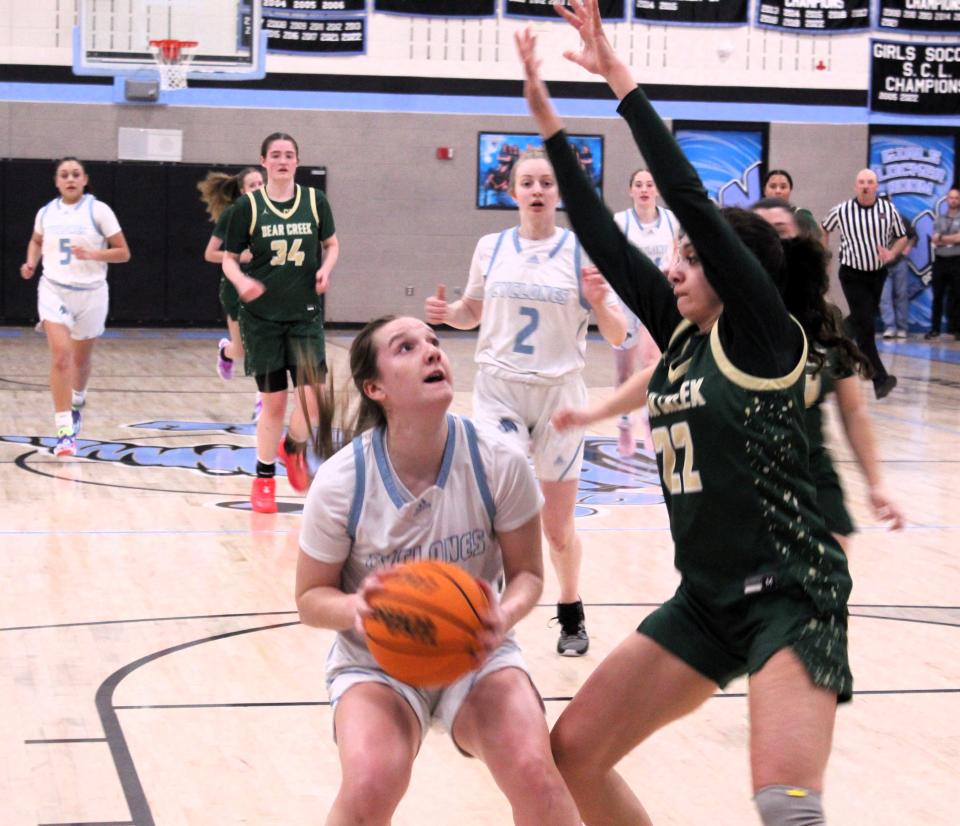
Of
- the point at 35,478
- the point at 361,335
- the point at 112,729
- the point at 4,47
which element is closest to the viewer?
the point at 361,335

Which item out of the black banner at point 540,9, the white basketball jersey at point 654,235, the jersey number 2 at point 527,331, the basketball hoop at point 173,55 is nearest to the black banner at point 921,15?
the black banner at point 540,9

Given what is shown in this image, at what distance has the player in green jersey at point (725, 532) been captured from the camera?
2836 mm

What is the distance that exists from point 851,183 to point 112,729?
58.0 ft

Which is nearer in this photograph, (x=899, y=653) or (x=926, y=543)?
(x=899, y=653)

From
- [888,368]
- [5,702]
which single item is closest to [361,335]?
[5,702]

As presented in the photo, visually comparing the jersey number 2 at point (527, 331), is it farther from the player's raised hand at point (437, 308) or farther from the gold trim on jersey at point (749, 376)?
the gold trim on jersey at point (749, 376)

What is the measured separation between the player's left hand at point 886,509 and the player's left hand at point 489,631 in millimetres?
1159

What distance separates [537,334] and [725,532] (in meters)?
2.73

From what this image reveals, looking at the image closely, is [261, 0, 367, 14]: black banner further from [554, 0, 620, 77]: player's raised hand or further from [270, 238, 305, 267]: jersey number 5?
[554, 0, 620, 77]: player's raised hand

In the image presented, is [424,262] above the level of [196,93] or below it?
below

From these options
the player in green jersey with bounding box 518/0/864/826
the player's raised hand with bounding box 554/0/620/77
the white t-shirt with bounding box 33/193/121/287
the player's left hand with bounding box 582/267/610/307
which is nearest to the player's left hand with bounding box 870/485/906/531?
the player in green jersey with bounding box 518/0/864/826

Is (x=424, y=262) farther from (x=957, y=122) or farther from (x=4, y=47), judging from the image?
(x=957, y=122)

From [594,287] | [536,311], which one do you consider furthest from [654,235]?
[594,287]

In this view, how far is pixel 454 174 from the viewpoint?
19.5 meters
